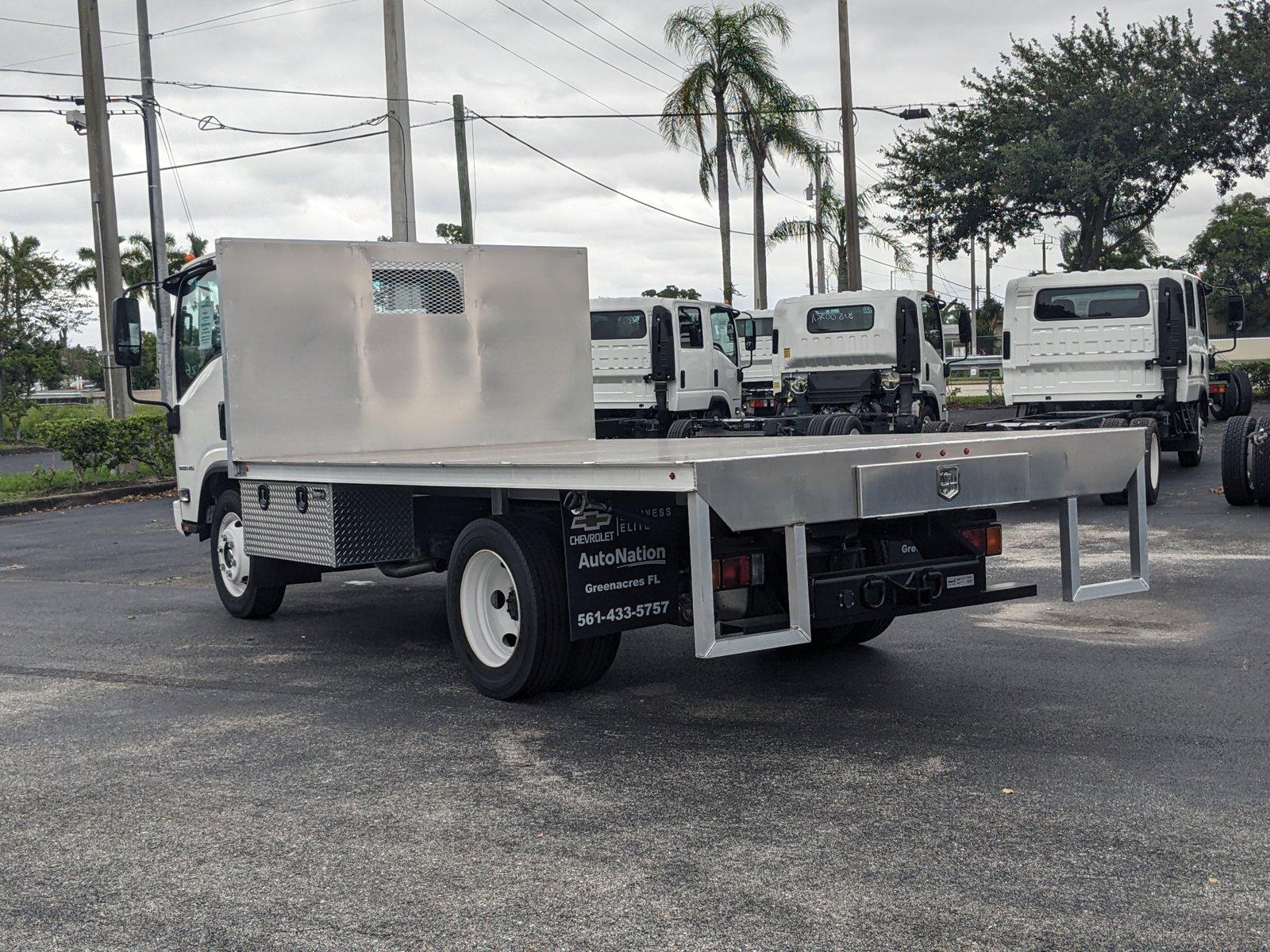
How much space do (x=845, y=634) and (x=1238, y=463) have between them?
25.2 feet

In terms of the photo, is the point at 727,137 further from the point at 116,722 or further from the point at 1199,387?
the point at 116,722

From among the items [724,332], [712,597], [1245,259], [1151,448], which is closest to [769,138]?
[724,332]

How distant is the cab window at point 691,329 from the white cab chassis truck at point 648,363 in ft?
0.04

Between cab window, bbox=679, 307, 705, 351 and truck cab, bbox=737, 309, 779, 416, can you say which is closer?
cab window, bbox=679, 307, 705, 351

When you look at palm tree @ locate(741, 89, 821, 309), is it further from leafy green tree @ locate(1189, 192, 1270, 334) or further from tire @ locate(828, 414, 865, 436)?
leafy green tree @ locate(1189, 192, 1270, 334)

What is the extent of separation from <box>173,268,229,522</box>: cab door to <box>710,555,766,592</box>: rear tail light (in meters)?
4.51

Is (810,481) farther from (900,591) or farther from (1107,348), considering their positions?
(1107,348)

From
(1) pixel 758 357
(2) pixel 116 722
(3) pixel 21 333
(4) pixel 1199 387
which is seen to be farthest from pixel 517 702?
(3) pixel 21 333

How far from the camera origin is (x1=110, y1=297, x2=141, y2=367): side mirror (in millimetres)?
9688

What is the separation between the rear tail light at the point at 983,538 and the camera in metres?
6.55

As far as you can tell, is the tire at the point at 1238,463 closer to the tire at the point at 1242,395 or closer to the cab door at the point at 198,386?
the tire at the point at 1242,395

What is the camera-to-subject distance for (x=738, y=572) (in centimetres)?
590

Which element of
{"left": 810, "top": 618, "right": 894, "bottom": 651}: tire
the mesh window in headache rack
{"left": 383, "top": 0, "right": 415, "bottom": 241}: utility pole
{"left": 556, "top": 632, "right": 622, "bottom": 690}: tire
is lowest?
{"left": 810, "top": 618, "right": 894, "bottom": 651}: tire

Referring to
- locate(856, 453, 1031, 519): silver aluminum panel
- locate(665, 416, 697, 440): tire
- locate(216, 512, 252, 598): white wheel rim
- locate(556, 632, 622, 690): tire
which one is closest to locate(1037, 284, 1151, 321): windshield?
locate(665, 416, 697, 440): tire
